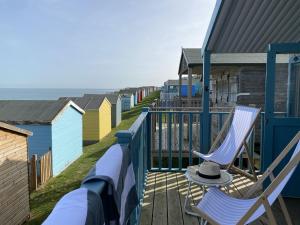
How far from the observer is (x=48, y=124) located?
41.6 ft

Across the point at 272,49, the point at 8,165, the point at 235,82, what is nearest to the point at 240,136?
the point at 272,49

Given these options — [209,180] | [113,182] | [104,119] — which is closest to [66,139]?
[104,119]

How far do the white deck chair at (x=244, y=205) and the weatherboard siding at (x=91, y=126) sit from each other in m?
17.4

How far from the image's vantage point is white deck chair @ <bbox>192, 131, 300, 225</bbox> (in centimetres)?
194

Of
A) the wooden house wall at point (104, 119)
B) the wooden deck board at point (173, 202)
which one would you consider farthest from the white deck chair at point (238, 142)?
the wooden house wall at point (104, 119)

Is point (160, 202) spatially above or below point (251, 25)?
below

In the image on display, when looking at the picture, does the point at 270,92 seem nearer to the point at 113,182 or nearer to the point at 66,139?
the point at 113,182

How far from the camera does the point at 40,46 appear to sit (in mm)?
47500

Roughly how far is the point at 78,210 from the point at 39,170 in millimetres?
11658

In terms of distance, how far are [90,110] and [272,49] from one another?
16724mm

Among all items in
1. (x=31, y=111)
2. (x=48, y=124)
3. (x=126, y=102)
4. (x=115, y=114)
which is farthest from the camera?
(x=126, y=102)

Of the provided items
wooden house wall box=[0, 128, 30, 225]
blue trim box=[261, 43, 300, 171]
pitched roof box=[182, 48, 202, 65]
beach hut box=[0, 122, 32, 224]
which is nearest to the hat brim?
blue trim box=[261, 43, 300, 171]

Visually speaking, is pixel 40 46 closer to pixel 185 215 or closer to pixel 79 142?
pixel 79 142

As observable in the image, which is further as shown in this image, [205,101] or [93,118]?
[93,118]
